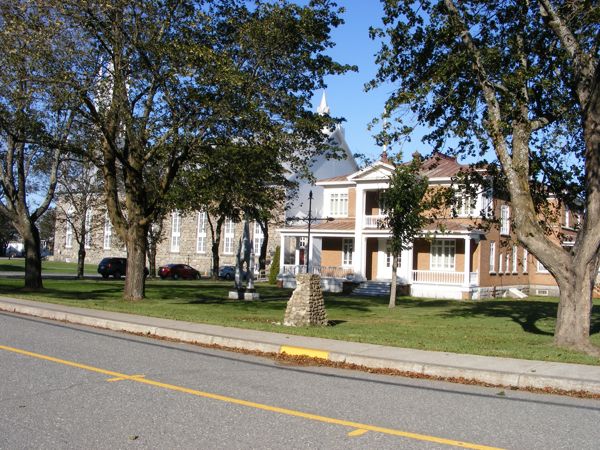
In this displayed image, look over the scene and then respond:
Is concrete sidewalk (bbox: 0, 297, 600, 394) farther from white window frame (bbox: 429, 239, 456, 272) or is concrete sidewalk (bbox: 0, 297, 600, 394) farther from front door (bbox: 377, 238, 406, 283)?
front door (bbox: 377, 238, 406, 283)

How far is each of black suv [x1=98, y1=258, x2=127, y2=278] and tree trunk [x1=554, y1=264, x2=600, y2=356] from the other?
39.9 m

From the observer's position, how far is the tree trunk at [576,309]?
40.4ft

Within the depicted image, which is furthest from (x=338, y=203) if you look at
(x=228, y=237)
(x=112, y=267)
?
(x=112, y=267)

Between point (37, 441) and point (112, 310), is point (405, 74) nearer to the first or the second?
point (112, 310)

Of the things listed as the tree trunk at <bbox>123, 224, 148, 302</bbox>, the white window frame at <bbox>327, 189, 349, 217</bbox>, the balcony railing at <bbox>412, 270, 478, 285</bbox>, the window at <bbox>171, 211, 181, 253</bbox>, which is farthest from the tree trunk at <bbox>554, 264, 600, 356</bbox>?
the window at <bbox>171, 211, 181, 253</bbox>

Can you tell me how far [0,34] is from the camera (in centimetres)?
1805

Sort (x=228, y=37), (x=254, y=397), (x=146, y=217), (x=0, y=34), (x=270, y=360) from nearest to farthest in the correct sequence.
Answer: (x=254, y=397), (x=270, y=360), (x=0, y=34), (x=228, y=37), (x=146, y=217)

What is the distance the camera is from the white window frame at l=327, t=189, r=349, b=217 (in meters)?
41.9

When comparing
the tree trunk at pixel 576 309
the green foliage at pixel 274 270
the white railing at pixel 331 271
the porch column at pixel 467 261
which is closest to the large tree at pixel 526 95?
the tree trunk at pixel 576 309

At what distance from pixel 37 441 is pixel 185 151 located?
614 inches

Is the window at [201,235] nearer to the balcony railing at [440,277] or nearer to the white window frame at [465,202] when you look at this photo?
the balcony railing at [440,277]

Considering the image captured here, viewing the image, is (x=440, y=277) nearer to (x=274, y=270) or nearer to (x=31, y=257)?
(x=274, y=270)

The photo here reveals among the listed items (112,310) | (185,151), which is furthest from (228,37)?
(112,310)

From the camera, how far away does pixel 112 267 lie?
48.2 metres
